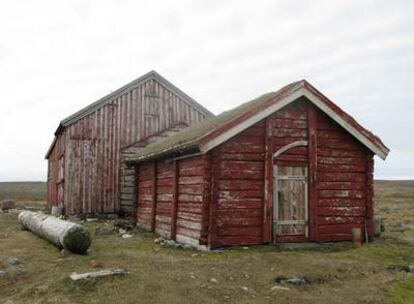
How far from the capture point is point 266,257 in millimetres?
11961

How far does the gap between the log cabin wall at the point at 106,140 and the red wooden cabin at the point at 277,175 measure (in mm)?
9334

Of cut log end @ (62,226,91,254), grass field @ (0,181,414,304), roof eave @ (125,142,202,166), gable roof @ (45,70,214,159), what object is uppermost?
gable roof @ (45,70,214,159)

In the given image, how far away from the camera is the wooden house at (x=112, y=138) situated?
2397 centimetres

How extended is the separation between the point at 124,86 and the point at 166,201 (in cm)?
1037

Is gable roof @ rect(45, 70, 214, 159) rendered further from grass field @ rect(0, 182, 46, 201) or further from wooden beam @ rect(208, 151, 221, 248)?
grass field @ rect(0, 182, 46, 201)

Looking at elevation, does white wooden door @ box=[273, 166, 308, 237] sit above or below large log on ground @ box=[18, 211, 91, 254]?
above

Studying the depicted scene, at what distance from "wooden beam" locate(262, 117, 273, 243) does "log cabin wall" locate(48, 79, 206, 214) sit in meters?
12.4

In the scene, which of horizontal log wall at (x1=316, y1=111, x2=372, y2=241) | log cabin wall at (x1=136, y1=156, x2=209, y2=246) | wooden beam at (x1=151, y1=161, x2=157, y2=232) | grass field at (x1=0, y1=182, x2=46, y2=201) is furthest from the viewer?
grass field at (x1=0, y1=182, x2=46, y2=201)

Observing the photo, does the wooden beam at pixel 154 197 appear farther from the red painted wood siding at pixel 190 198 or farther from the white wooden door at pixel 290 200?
the white wooden door at pixel 290 200

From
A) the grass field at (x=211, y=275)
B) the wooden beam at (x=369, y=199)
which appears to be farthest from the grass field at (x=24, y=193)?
the wooden beam at (x=369, y=199)

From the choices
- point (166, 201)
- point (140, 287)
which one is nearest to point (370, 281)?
point (140, 287)

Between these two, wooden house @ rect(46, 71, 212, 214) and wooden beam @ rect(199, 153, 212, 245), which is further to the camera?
wooden house @ rect(46, 71, 212, 214)

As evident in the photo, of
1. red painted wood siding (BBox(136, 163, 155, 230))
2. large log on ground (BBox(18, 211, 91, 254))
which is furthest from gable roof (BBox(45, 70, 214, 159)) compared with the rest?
large log on ground (BBox(18, 211, 91, 254))

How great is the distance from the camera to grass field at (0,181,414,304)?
→ 8.63 m
